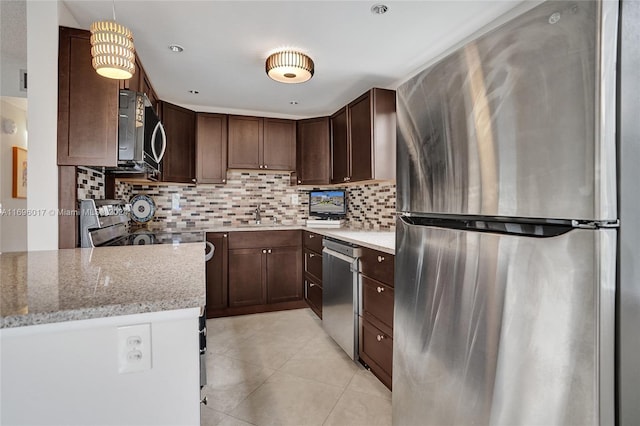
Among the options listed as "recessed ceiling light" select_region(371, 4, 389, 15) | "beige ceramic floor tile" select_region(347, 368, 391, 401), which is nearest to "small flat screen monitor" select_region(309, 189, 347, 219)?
"beige ceramic floor tile" select_region(347, 368, 391, 401)

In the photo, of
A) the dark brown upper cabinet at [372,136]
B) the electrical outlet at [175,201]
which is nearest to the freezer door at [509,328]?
the dark brown upper cabinet at [372,136]

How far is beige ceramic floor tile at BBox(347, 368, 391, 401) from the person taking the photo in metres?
1.89

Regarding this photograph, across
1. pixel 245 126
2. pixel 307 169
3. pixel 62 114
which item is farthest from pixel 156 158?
pixel 307 169

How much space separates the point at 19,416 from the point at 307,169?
10.3 feet

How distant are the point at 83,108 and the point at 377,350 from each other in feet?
7.71

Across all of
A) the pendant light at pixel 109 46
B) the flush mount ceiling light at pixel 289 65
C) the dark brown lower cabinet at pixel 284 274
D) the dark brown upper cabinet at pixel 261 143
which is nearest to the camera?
the pendant light at pixel 109 46

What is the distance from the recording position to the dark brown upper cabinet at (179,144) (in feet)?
10.1

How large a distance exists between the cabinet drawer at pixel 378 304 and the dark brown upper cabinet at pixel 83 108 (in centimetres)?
180

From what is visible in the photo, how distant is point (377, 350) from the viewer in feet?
6.54

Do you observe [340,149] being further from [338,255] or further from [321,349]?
[321,349]

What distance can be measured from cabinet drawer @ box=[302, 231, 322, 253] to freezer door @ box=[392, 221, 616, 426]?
176cm

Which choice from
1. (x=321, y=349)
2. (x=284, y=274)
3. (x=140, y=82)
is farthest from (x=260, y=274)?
(x=140, y=82)

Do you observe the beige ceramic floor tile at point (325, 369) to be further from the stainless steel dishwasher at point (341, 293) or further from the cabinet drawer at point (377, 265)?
the cabinet drawer at point (377, 265)

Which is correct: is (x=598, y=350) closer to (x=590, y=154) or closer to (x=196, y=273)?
(x=590, y=154)
